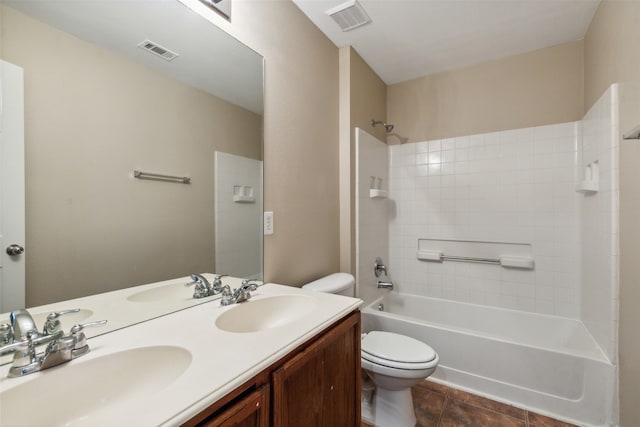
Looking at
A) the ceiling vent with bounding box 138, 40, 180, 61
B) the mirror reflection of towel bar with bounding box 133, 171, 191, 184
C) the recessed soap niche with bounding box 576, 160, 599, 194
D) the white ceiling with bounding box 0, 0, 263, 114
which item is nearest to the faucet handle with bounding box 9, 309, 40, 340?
the mirror reflection of towel bar with bounding box 133, 171, 191, 184

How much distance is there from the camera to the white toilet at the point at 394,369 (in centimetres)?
142

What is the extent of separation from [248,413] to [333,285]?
1.05m

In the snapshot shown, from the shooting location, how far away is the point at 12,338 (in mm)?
672

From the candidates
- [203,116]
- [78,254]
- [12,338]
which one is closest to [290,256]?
[203,116]

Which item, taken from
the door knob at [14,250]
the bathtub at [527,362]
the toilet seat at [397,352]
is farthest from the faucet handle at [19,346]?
the bathtub at [527,362]

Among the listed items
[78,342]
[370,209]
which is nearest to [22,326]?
[78,342]

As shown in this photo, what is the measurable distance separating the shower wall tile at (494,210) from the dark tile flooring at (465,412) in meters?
0.82

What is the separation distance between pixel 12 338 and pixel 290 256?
113 cm

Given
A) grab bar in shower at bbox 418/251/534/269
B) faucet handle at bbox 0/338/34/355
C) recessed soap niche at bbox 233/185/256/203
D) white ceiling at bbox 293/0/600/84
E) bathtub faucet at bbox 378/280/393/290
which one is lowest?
bathtub faucet at bbox 378/280/393/290

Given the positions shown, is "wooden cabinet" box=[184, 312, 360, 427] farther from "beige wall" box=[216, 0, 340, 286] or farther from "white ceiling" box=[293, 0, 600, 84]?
"white ceiling" box=[293, 0, 600, 84]

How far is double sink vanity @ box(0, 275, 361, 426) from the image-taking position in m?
0.57

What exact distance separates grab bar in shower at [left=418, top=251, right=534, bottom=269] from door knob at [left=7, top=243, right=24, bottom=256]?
8.27ft

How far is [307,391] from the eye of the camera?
0.87m

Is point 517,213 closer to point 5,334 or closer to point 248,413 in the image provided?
point 248,413
